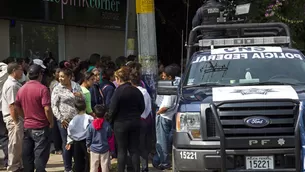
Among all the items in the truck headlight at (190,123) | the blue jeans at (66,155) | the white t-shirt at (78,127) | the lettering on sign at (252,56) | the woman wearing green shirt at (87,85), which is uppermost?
the lettering on sign at (252,56)

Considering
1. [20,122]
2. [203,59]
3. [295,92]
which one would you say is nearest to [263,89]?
[295,92]

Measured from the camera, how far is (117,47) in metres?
18.8

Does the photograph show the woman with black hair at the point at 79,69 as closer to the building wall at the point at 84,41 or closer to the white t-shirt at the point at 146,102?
the white t-shirt at the point at 146,102

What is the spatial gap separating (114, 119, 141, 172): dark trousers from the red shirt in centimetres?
114

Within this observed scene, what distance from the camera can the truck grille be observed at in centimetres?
670

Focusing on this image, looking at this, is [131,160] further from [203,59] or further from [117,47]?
[117,47]

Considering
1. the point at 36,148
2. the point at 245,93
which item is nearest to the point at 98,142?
the point at 36,148

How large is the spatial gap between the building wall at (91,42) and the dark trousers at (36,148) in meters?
7.64

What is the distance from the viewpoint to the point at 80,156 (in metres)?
9.09

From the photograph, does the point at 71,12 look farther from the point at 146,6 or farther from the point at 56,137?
the point at 56,137

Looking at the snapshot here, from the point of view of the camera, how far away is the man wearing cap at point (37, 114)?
8.74 m

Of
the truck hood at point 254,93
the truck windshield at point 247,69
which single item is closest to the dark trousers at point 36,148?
the truck windshield at point 247,69

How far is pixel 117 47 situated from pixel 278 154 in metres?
12.6

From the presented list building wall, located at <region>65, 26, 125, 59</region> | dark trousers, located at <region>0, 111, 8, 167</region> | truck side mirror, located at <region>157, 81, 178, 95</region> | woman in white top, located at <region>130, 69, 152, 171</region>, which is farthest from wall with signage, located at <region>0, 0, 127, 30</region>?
truck side mirror, located at <region>157, 81, 178, 95</region>
